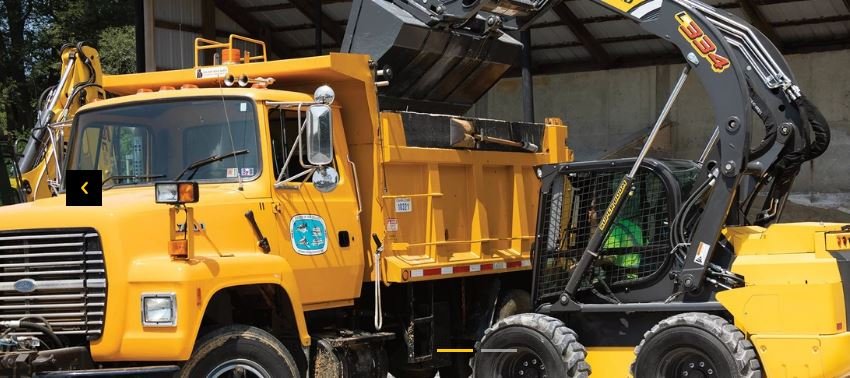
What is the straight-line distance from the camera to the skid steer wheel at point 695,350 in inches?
283

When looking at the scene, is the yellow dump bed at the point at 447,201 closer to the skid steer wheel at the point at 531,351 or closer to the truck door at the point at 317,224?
the truck door at the point at 317,224

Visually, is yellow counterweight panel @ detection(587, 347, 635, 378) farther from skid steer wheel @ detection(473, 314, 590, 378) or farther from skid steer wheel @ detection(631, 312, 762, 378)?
skid steer wheel @ detection(631, 312, 762, 378)

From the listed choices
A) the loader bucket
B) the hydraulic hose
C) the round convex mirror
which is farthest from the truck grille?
the loader bucket

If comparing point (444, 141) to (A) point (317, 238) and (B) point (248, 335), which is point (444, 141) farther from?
(B) point (248, 335)

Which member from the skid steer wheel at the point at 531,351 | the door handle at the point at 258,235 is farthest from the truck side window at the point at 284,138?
the skid steer wheel at the point at 531,351

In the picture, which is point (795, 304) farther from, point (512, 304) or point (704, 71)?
point (512, 304)

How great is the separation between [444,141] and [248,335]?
3.02 meters

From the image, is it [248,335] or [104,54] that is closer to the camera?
[248,335]

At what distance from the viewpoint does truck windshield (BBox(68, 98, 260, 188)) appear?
24.1 feet

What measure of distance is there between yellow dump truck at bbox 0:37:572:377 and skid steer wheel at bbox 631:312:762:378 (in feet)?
6.54

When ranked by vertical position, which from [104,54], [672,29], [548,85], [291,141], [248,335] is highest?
[104,54]

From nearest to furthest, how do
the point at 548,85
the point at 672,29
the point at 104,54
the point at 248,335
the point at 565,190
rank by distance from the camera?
the point at 248,335 < the point at 672,29 < the point at 565,190 < the point at 548,85 < the point at 104,54

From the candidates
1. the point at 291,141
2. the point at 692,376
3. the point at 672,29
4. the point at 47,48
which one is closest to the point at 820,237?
the point at 692,376

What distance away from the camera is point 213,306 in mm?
6934
